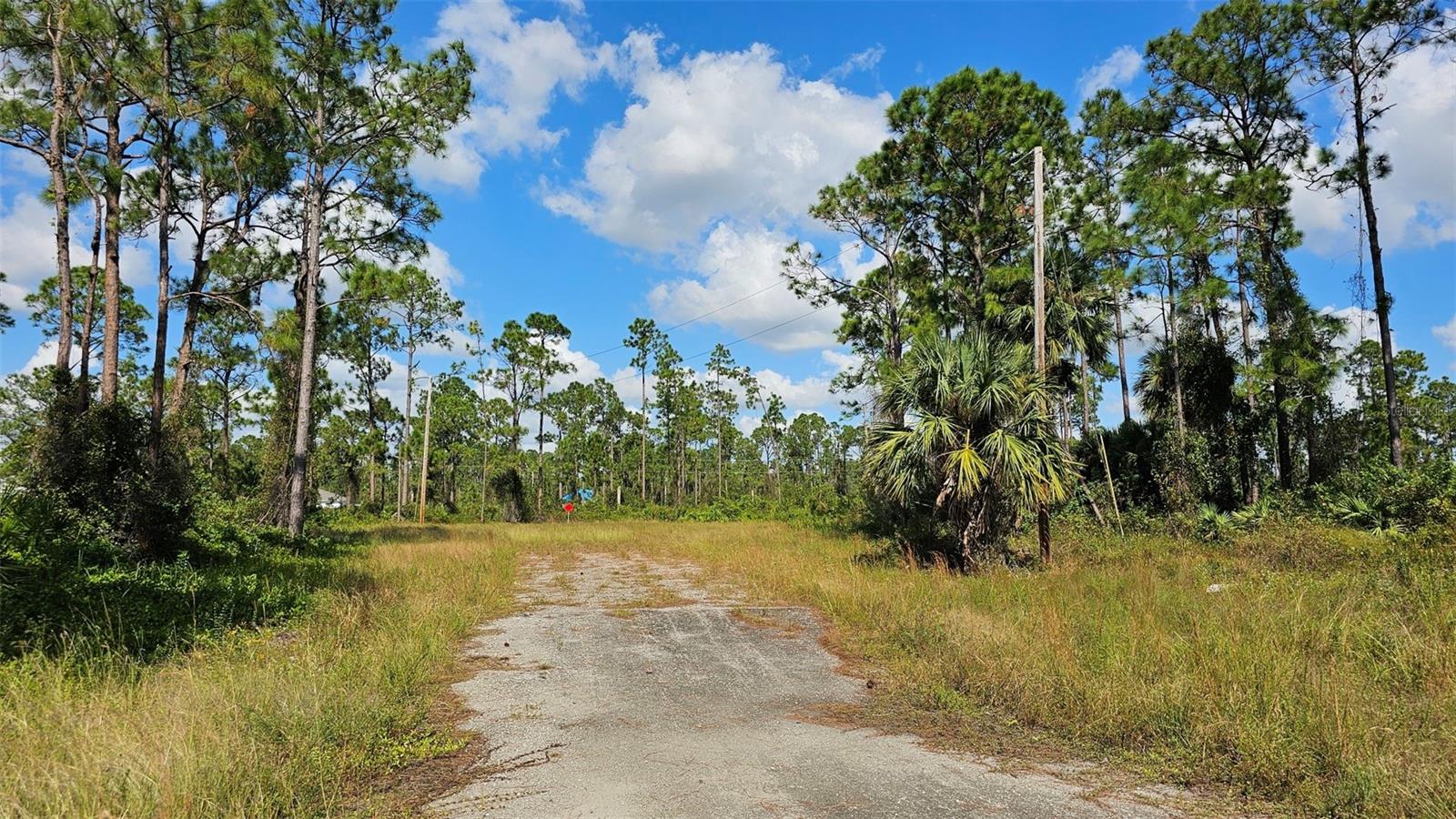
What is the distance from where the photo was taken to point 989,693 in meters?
5.34

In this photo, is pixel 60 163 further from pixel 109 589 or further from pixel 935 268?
pixel 935 268

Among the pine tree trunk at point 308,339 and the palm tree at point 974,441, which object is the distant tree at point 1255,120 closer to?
the palm tree at point 974,441

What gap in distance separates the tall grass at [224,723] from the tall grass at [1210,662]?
12.6ft

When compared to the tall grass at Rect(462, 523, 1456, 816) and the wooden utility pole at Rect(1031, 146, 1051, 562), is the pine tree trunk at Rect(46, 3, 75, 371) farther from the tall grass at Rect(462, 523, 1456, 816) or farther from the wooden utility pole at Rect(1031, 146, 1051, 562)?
the wooden utility pole at Rect(1031, 146, 1051, 562)

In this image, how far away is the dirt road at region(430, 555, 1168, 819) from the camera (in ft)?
11.7

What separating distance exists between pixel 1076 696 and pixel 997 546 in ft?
22.6

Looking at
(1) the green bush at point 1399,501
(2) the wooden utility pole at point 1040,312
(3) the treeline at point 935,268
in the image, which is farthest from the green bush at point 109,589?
(1) the green bush at point 1399,501

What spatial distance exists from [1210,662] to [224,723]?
6.64m

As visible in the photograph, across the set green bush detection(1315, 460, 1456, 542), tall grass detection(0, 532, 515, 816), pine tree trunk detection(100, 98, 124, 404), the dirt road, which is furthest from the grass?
pine tree trunk detection(100, 98, 124, 404)

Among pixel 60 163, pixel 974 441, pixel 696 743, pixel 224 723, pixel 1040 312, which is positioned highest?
pixel 60 163

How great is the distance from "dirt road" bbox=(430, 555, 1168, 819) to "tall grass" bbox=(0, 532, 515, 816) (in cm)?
61

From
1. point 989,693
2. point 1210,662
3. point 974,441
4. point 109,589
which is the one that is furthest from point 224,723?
point 974,441

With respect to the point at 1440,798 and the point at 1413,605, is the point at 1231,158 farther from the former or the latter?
the point at 1440,798

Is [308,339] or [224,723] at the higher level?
[308,339]
